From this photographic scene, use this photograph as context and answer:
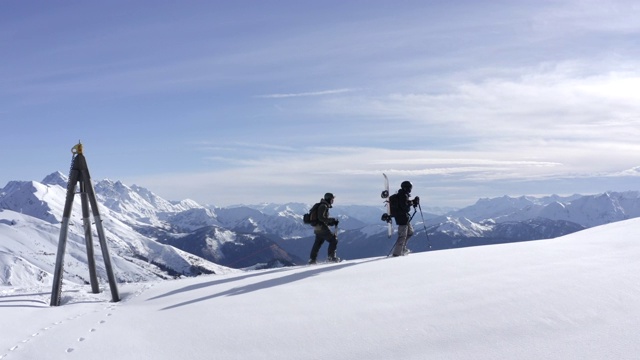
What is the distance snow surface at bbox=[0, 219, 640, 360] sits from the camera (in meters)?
8.02

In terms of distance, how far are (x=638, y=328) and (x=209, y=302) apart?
9007 mm

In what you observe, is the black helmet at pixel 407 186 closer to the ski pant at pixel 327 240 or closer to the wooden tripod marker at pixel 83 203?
the ski pant at pixel 327 240

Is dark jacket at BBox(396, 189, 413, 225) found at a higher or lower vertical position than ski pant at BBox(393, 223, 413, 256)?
higher

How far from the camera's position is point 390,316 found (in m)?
9.79

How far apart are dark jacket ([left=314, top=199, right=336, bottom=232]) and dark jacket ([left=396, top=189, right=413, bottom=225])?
302 cm

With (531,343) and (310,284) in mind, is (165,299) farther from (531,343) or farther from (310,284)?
(531,343)

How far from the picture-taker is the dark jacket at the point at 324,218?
21156 mm

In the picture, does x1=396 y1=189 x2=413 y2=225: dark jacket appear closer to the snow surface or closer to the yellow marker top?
the snow surface

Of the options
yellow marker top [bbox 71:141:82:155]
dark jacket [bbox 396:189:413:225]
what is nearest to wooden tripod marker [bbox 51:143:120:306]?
yellow marker top [bbox 71:141:82:155]

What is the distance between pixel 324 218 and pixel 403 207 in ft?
11.0

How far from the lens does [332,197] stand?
21406mm

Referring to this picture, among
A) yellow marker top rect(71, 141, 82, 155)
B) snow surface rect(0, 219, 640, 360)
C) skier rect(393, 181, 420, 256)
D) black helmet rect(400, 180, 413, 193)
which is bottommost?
snow surface rect(0, 219, 640, 360)

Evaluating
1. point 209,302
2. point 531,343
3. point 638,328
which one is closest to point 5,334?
point 209,302

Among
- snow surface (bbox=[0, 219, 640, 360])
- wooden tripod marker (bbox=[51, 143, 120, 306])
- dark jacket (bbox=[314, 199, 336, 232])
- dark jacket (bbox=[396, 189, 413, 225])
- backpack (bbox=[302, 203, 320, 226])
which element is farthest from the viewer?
backpack (bbox=[302, 203, 320, 226])
